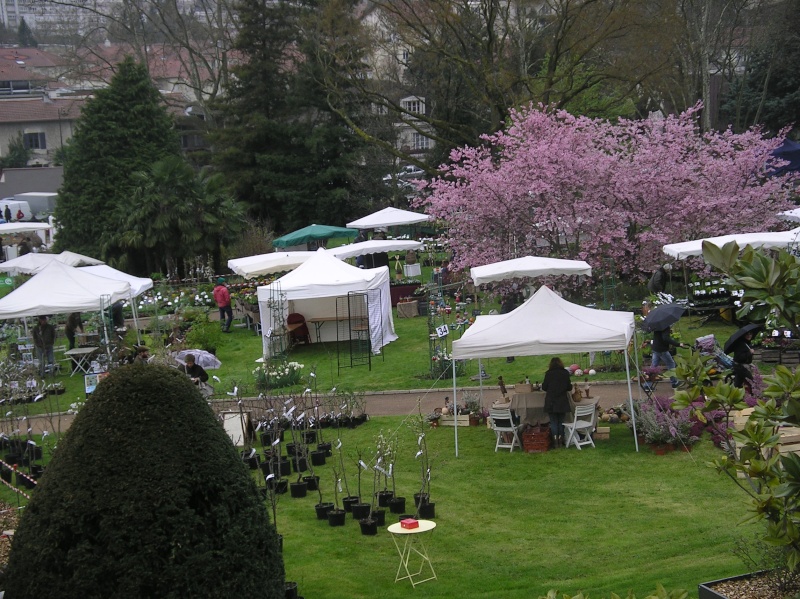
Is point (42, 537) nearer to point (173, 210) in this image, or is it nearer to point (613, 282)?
point (613, 282)

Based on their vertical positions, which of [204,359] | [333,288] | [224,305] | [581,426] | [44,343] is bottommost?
[581,426]

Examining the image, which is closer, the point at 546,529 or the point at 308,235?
the point at 546,529

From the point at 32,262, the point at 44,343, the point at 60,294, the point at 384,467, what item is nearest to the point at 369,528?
the point at 384,467

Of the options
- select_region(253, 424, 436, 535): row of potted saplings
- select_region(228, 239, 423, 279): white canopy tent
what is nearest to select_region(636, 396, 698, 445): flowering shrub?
select_region(253, 424, 436, 535): row of potted saplings

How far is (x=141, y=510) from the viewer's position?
20.9 ft

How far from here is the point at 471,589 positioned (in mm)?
9602

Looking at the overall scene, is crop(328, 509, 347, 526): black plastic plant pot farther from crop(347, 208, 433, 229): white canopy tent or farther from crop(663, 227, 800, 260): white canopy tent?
crop(347, 208, 433, 229): white canopy tent

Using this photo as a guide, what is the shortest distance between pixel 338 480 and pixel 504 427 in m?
3.28

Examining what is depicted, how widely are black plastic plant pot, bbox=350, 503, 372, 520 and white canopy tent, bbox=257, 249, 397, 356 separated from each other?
10.6 meters

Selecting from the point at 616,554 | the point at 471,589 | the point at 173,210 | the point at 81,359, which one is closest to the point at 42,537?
the point at 471,589

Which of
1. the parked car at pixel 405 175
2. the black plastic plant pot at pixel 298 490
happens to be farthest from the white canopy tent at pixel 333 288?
the parked car at pixel 405 175

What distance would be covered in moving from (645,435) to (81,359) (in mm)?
14462

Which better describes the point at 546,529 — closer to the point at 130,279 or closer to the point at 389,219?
the point at 130,279

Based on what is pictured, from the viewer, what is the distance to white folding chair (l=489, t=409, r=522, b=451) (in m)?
14.7
